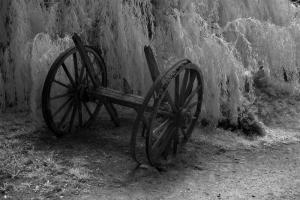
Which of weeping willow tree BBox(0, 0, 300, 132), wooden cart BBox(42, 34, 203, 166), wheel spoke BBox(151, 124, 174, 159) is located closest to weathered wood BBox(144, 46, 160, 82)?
wooden cart BBox(42, 34, 203, 166)

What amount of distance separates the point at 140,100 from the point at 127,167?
0.73 m

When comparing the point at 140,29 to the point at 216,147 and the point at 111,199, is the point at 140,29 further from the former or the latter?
the point at 111,199

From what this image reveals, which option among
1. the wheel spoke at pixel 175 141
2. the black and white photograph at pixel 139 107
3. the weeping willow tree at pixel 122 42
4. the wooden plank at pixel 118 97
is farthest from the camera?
the weeping willow tree at pixel 122 42

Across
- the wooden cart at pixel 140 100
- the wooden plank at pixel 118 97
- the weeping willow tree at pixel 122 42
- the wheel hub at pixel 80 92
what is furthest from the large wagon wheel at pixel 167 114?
the weeping willow tree at pixel 122 42

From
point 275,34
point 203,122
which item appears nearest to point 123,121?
point 203,122

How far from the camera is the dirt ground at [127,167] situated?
4.04 metres

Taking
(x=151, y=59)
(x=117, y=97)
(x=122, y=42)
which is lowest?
(x=117, y=97)

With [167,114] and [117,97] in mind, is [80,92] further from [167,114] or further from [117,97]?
[167,114]

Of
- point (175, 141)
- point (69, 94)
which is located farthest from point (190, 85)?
point (69, 94)

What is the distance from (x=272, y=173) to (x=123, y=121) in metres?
2.12

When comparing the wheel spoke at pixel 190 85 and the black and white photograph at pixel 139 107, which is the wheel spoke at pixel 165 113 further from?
the wheel spoke at pixel 190 85

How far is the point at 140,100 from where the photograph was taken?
4.51m

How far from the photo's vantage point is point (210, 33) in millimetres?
6195

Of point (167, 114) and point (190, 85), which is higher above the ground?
point (190, 85)
